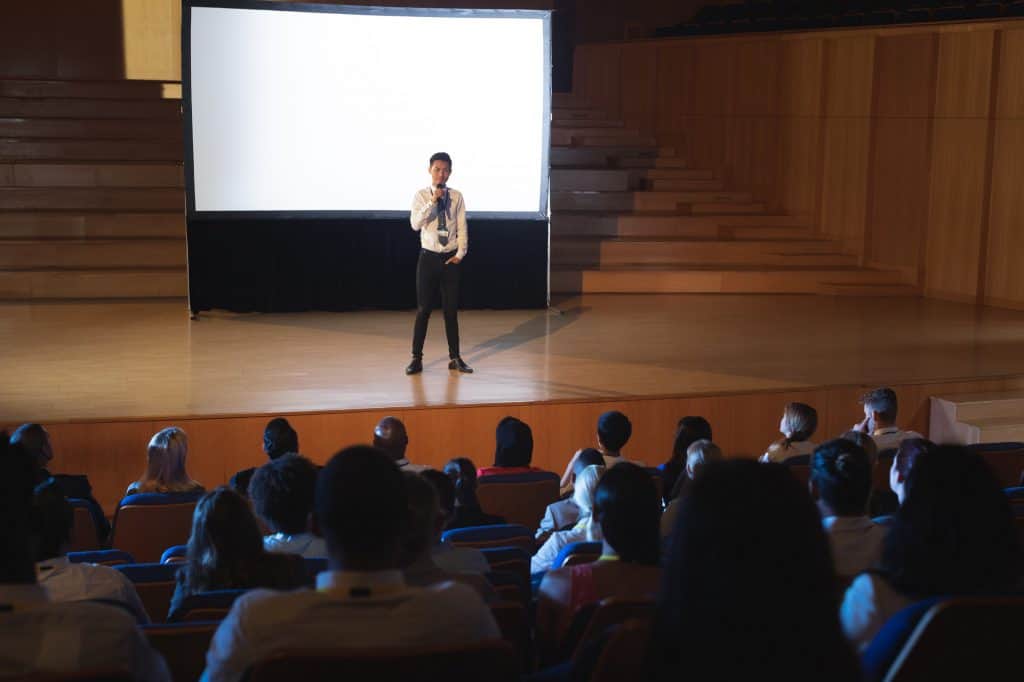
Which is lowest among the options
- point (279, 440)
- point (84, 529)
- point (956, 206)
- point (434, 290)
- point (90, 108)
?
point (84, 529)

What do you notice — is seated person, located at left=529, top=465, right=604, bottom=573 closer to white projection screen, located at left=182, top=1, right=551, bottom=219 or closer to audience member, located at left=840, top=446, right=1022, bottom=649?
audience member, located at left=840, top=446, right=1022, bottom=649

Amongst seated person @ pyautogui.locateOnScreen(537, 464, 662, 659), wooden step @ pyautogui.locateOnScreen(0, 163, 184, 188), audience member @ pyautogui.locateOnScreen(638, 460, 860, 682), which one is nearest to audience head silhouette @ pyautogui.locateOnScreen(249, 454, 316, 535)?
seated person @ pyautogui.locateOnScreen(537, 464, 662, 659)

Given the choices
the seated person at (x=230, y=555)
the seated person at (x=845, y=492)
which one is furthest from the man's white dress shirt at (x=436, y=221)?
the seated person at (x=230, y=555)

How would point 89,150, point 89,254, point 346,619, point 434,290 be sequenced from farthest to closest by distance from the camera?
point 89,150
point 89,254
point 434,290
point 346,619

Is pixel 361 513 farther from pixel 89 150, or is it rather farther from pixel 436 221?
pixel 89 150

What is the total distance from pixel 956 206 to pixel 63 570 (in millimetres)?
9120

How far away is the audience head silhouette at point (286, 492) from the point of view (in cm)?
316

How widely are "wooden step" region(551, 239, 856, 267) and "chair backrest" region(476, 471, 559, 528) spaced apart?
20.2ft

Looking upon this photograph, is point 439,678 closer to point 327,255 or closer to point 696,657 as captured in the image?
point 696,657

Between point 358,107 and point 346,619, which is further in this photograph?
point 358,107

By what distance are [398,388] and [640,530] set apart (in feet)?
13.0

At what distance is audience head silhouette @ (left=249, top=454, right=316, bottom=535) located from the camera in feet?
10.4

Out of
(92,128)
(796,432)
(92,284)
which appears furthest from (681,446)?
(92,128)

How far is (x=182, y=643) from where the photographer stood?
2.24 m
